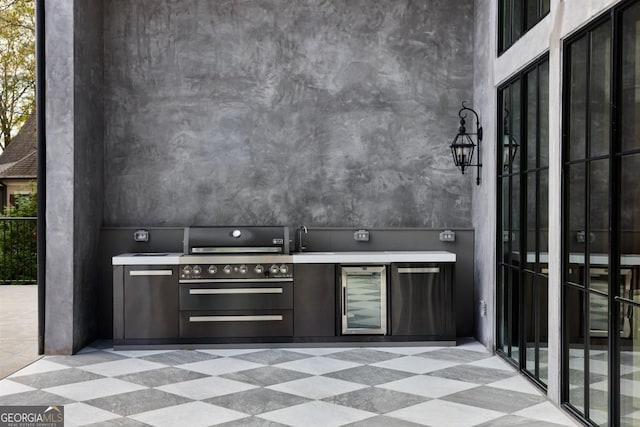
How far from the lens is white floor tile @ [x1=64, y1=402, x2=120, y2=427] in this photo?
3883 millimetres

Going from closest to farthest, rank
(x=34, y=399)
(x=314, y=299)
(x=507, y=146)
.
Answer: (x=34, y=399) < (x=507, y=146) < (x=314, y=299)

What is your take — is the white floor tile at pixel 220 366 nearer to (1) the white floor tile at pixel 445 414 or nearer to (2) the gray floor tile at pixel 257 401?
(2) the gray floor tile at pixel 257 401

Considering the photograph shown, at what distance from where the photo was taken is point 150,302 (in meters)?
5.94

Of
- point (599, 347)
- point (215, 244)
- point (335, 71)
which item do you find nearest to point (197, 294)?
point (215, 244)

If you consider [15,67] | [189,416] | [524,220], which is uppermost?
[15,67]

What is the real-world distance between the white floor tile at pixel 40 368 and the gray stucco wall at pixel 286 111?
5.25 feet

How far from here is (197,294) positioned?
5938 mm

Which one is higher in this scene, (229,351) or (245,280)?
(245,280)

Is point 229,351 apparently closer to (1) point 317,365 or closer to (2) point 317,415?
(1) point 317,365

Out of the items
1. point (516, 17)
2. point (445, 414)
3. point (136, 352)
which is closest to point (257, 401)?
point (445, 414)

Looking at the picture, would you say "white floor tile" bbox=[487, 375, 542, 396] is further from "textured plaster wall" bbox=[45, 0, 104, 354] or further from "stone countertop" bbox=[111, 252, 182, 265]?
"textured plaster wall" bbox=[45, 0, 104, 354]

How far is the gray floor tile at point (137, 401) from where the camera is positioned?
164 inches

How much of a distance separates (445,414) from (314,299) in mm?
2210

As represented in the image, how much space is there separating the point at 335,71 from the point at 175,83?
159 cm
